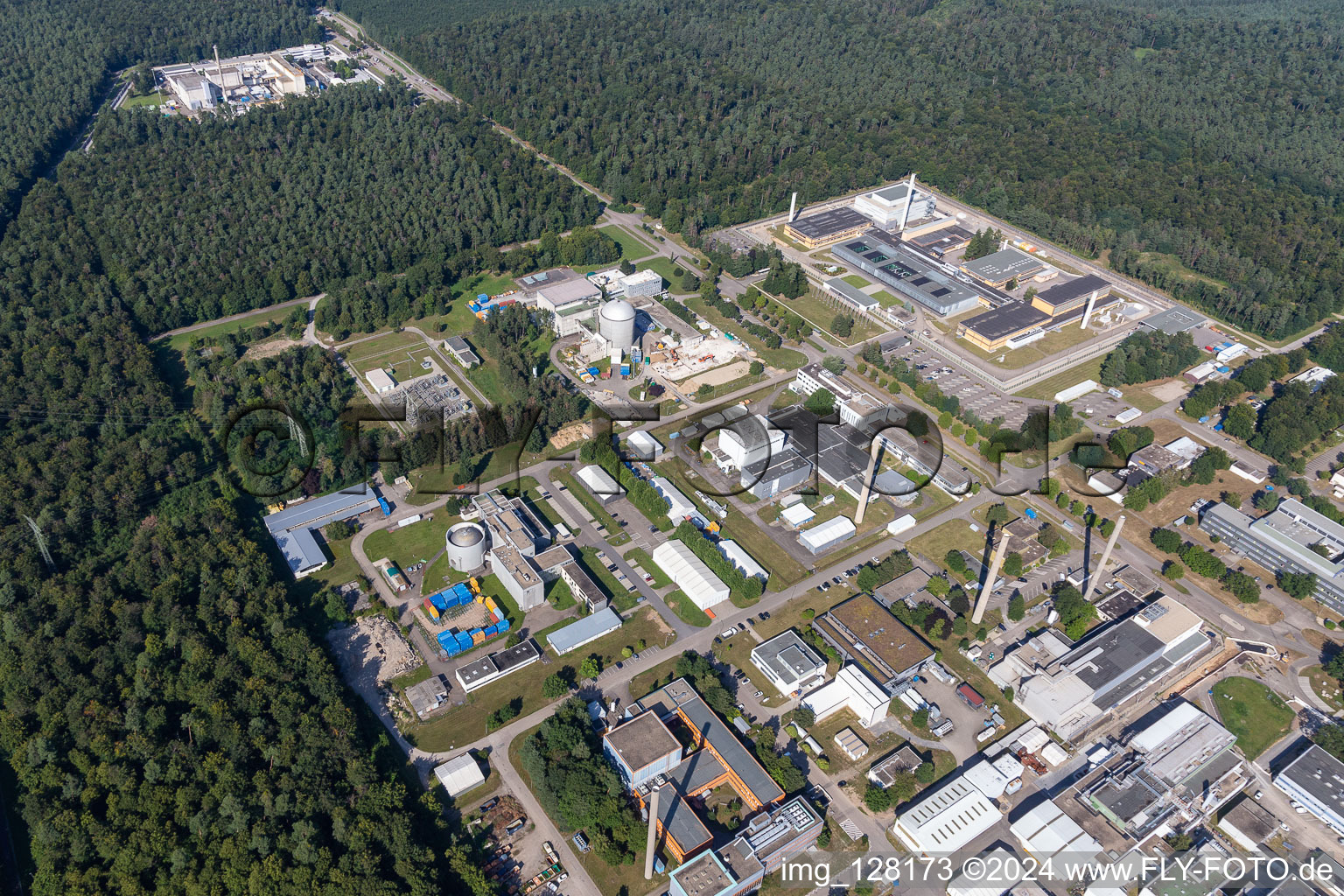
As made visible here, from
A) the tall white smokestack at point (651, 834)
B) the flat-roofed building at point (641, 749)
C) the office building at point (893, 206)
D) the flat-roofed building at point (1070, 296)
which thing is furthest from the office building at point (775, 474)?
the office building at point (893, 206)

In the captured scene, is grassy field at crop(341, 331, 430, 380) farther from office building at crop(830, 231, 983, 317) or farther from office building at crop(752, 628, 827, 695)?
office building at crop(830, 231, 983, 317)

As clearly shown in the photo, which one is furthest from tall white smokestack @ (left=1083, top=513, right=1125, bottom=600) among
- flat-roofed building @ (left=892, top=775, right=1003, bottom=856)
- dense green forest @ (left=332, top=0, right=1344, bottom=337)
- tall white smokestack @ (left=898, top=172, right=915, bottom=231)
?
tall white smokestack @ (left=898, top=172, right=915, bottom=231)

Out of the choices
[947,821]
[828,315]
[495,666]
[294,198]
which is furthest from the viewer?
[294,198]

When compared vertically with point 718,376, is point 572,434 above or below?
below

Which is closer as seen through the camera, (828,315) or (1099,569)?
(1099,569)

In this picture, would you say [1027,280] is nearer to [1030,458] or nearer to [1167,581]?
[1030,458]

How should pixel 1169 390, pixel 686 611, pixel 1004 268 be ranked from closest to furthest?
pixel 686 611, pixel 1169 390, pixel 1004 268

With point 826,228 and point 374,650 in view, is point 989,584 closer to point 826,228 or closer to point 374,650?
point 374,650

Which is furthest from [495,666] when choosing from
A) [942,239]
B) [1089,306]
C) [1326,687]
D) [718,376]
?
[942,239]
